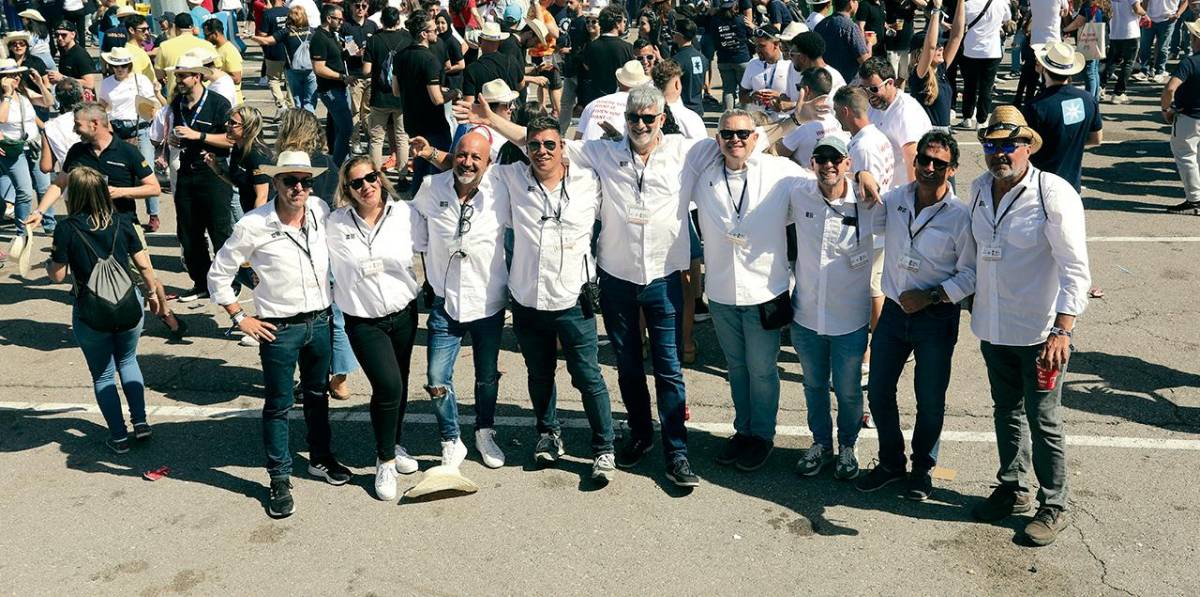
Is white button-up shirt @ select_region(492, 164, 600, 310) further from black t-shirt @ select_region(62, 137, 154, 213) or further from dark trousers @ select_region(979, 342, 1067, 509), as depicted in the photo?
black t-shirt @ select_region(62, 137, 154, 213)

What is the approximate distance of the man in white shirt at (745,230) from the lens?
6012mm

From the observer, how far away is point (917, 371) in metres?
5.91

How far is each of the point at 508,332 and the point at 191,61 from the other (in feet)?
10.2

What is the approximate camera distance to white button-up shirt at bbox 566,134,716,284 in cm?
607

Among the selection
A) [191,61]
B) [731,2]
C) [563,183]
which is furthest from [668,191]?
[731,2]

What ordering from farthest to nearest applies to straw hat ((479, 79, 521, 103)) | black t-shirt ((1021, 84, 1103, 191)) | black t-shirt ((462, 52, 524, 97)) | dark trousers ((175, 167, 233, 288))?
black t-shirt ((462, 52, 524, 97)) → dark trousers ((175, 167, 233, 288)) → black t-shirt ((1021, 84, 1103, 191)) → straw hat ((479, 79, 521, 103))

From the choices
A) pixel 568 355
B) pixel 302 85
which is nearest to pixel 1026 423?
pixel 568 355

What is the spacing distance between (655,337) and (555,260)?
2.20ft

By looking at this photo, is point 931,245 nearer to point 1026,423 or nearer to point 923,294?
point 923,294

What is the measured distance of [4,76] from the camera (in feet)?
35.9

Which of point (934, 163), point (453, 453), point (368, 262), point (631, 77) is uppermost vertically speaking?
point (631, 77)

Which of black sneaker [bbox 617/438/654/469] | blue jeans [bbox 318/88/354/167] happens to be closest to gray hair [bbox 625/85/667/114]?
black sneaker [bbox 617/438/654/469]

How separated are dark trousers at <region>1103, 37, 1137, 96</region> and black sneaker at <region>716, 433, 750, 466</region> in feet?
41.7

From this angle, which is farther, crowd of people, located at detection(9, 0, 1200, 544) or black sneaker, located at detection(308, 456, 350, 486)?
black sneaker, located at detection(308, 456, 350, 486)
